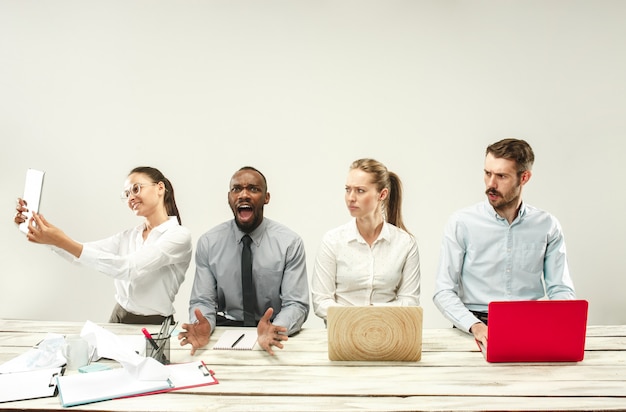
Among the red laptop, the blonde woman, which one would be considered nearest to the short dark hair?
the blonde woman

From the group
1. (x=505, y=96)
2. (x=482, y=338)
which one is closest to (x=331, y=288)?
(x=482, y=338)

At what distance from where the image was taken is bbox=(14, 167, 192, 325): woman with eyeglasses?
2617 millimetres

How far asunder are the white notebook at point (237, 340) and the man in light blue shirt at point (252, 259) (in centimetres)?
39

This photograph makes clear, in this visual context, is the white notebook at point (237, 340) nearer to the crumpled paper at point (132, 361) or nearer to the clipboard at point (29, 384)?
the crumpled paper at point (132, 361)

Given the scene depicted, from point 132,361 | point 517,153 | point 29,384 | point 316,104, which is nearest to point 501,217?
point 517,153

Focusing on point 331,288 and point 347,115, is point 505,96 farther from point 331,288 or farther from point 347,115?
point 331,288

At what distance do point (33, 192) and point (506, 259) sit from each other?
222cm

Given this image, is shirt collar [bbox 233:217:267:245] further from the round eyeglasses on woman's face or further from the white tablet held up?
the white tablet held up

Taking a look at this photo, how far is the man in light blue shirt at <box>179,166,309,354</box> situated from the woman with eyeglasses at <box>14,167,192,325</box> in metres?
0.17

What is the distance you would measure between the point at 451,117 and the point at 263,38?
1.48 meters

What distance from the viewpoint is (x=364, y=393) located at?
5.37 feet

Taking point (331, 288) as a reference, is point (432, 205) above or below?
above

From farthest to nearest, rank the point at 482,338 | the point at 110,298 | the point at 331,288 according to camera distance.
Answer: the point at 110,298, the point at 331,288, the point at 482,338

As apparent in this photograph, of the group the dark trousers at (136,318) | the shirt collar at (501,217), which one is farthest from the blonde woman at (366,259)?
the dark trousers at (136,318)
